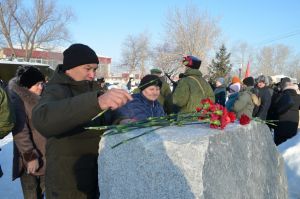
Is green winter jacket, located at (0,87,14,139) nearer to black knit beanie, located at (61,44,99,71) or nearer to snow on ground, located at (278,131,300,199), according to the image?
black knit beanie, located at (61,44,99,71)

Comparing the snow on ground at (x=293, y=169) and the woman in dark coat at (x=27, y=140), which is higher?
the woman in dark coat at (x=27, y=140)

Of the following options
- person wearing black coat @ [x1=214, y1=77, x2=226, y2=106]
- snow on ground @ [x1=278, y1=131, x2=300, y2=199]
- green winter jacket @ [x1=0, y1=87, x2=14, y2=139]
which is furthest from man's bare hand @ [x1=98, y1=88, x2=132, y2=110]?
person wearing black coat @ [x1=214, y1=77, x2=226, y2=106]

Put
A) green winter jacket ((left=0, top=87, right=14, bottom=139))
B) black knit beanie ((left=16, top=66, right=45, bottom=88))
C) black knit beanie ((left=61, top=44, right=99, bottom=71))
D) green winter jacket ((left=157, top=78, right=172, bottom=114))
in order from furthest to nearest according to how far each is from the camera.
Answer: green winter jacket ((left=157, top=78, right=172, bottom=114)) → black knit beanie ((left=16, top=66, right=45, bottom=88)) → green winter jacket ((left=0, top=87, right=14, bottom=139)) → black knit beanie ((left=61, top=44, right=99, bottom=71))

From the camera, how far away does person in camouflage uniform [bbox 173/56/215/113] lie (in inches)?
→ 204

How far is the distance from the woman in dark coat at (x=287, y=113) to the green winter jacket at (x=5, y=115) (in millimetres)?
5876

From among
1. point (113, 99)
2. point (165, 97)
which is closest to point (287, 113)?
point (165, 97)

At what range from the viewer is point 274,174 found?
8.49ft

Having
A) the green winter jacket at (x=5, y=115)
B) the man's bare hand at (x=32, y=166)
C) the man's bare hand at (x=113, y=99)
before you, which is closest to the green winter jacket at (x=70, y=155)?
the man's bare hand at (x=113, y=99)

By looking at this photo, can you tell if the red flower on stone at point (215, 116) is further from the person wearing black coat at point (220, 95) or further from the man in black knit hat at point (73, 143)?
the person wearing black coat at point (220, 95)

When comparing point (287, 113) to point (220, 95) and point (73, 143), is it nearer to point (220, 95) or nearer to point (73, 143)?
point (220, 95)

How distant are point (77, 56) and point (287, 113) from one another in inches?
243

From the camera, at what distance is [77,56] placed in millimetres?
2293

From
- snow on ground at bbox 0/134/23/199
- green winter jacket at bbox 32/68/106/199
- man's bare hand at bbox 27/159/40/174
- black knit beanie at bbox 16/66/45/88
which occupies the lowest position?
snow on ground at bbox 0/134/23/199

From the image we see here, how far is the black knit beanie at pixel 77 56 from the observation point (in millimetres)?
2297
